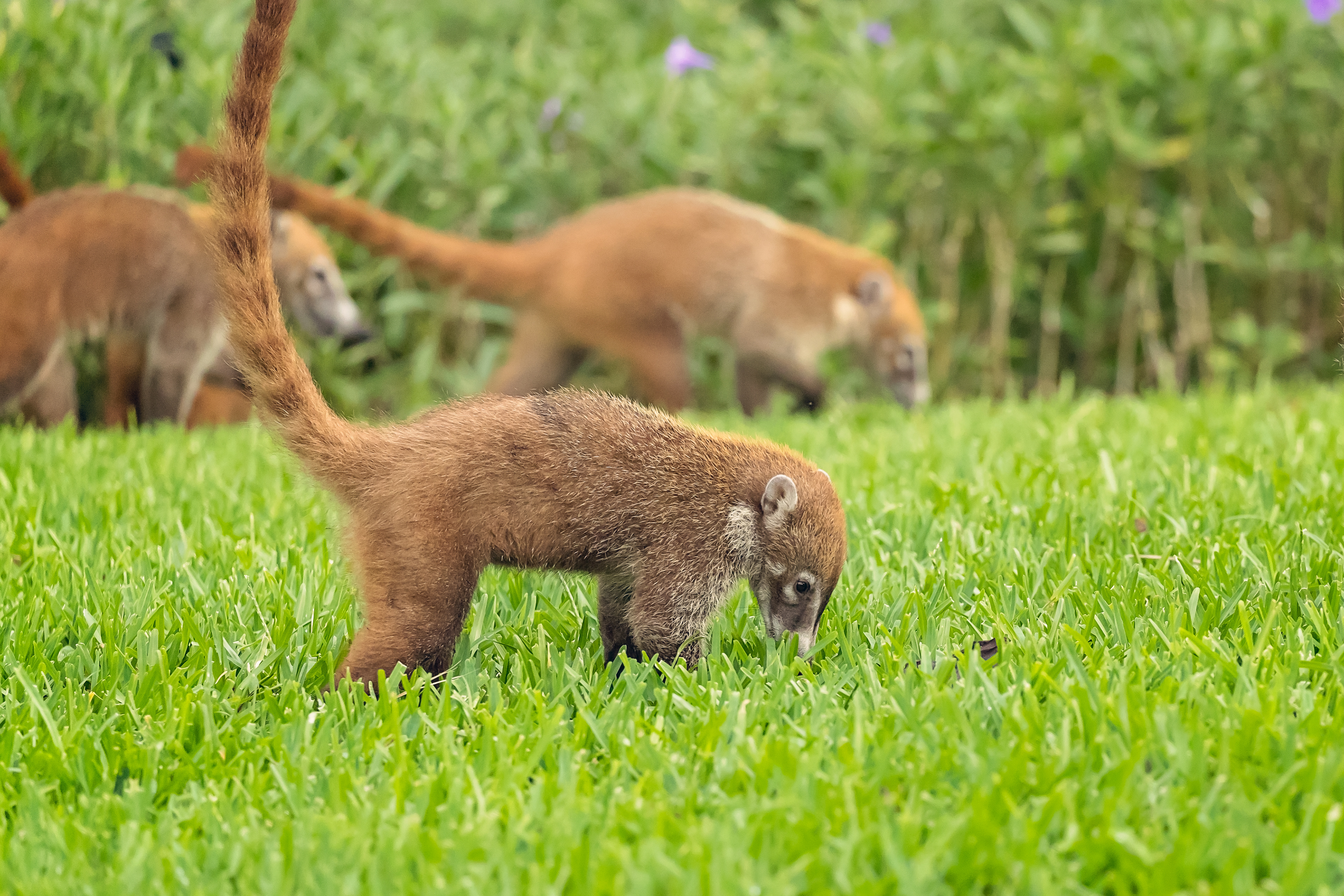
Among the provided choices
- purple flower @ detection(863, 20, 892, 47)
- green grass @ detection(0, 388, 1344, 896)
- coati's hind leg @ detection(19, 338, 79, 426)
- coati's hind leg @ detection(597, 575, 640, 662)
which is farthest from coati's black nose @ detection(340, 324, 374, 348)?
coati's hind leg @ detection(597, 575, 640, 662)

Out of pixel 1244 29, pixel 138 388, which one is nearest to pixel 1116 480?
pixel 1244 29

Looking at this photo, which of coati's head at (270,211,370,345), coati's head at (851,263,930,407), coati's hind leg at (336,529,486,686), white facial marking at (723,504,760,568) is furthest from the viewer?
coati's head at (851,263,930,407)

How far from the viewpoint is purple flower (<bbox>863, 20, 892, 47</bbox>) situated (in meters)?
7.18

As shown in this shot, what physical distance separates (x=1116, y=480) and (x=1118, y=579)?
108cm

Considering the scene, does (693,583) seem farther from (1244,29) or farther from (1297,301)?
(1297,301)

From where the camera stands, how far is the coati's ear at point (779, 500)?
8.42ft

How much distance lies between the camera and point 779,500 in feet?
8.48

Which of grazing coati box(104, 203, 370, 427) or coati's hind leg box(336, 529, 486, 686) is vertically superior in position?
grazing coati box(104, 203, 370, 427)

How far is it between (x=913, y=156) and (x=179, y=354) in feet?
11.8

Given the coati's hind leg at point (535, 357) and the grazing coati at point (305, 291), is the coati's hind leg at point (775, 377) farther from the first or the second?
the grazing coati at point (305, 291)

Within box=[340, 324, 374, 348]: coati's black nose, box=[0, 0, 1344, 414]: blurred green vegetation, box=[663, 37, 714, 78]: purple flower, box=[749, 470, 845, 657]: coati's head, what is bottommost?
box=[749, 470, 845, 657]: coati's head

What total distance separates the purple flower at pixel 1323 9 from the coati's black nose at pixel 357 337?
4726 millimetres

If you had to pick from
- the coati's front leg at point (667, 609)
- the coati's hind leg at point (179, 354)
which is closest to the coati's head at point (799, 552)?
the coati's front leg at point (667, 609)

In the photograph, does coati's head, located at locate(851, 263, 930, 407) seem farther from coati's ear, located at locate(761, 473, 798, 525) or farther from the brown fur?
coati's ear, located at locate(761, 473, 798, 525)
